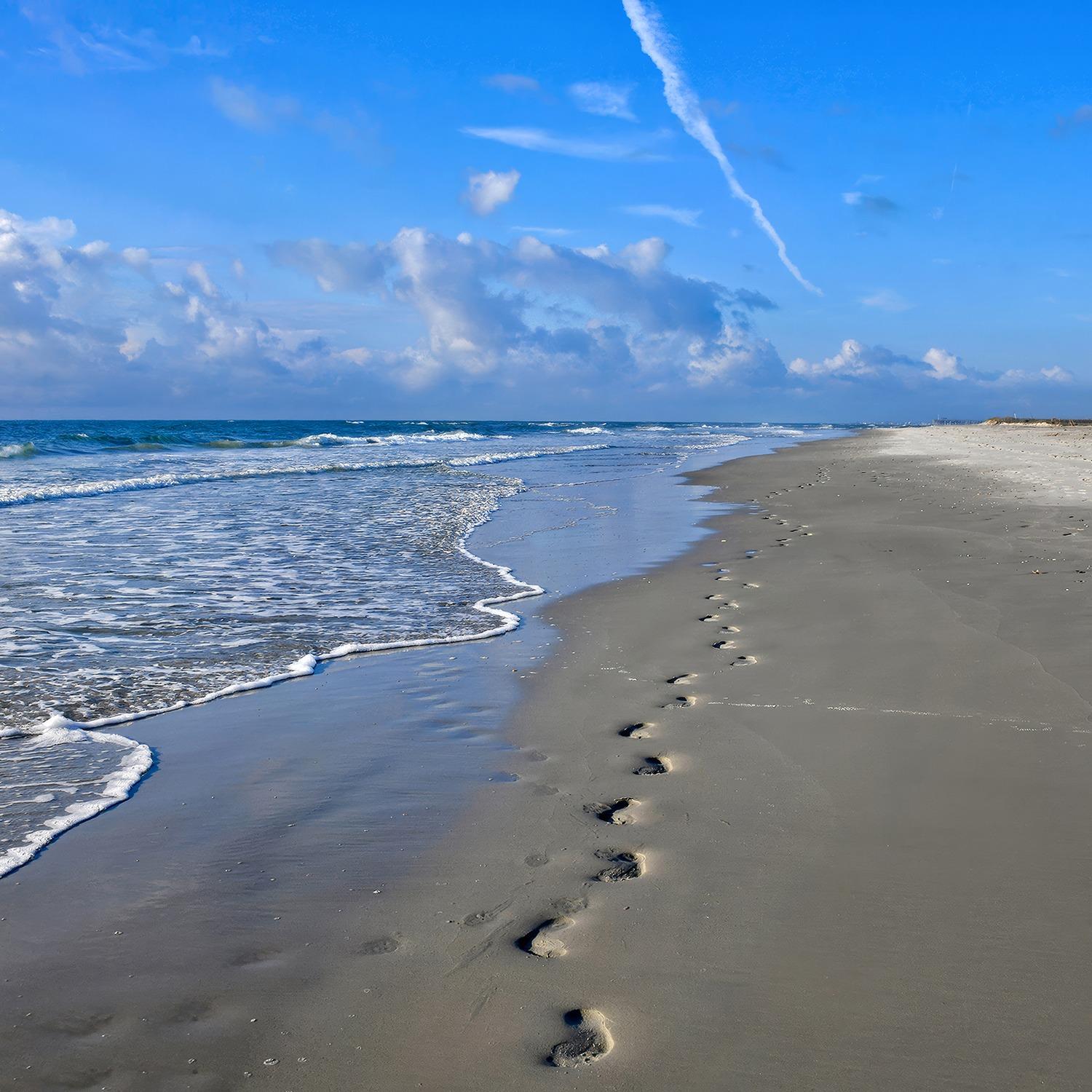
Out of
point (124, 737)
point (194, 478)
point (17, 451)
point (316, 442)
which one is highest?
point (316, 442)

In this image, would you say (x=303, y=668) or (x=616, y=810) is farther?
(x=303, y=668)

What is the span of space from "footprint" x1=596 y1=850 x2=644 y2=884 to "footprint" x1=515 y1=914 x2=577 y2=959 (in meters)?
0.30

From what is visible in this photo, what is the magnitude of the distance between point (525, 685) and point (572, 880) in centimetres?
254

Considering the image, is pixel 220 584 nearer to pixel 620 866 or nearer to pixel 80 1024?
pixel 620 866

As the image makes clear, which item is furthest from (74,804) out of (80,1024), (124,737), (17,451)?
(17,451)

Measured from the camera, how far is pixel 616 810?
3.71 metres

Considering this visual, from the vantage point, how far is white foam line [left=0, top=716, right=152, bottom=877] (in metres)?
3.40

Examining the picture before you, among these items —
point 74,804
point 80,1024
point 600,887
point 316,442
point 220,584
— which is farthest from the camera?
point 316,442

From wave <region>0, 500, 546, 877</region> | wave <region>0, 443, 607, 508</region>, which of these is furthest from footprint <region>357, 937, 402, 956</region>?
wave <region>0, 443, 607, 508</region>

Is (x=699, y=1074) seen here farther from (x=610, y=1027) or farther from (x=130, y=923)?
(x=130, y=923)

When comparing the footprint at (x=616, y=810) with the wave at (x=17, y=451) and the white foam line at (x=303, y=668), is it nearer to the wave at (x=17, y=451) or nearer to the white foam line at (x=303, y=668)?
the white foam line at (x=303, y=668)

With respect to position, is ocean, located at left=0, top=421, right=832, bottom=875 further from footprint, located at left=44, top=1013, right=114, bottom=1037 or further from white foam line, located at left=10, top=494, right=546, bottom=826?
footprint, located at left=44, top=1013, right=114, bottom=1037

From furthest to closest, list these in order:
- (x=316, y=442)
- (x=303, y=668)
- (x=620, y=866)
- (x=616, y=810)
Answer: (x=316, y=442) < (x=303, y=668) < (x=616, y=810) < (x=620, y=866)

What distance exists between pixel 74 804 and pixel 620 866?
2413mm
